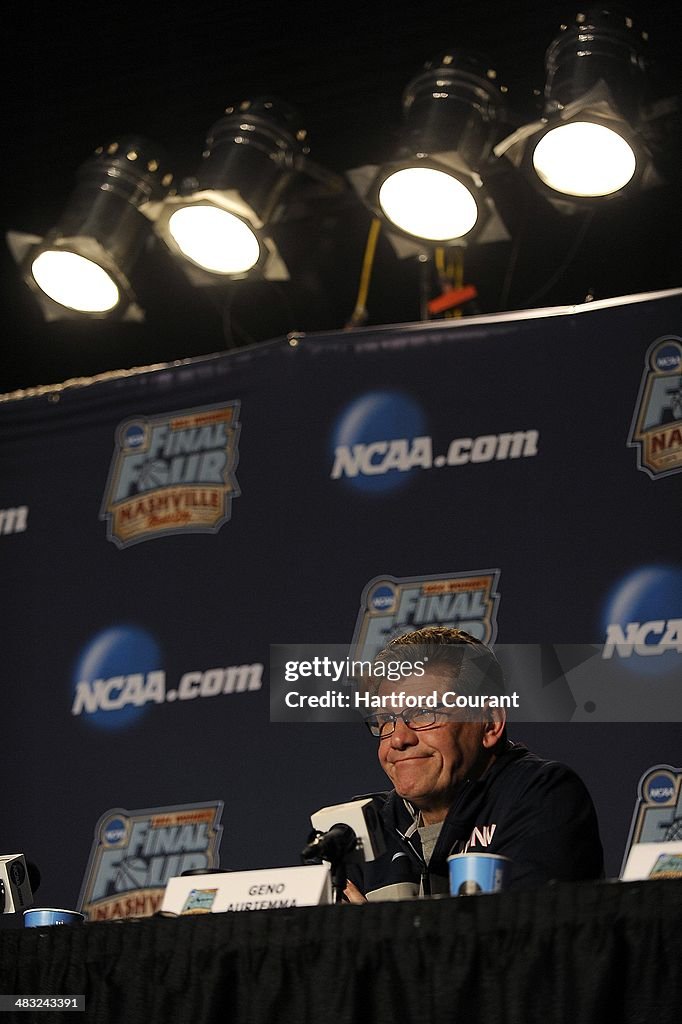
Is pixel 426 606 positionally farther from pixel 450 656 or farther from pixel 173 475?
pixel 450 656

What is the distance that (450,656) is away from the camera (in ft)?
7.40

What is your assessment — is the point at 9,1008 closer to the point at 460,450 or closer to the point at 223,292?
the point at 460,450

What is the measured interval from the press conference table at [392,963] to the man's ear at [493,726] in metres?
0.80

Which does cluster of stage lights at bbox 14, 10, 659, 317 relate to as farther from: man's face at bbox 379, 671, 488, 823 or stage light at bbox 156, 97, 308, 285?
man's face at bbox 379, 671, 488, 823

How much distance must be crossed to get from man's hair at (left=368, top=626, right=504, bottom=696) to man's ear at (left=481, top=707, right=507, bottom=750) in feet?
0.10

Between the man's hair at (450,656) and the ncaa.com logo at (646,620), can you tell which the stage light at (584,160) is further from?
the man's hair at (450,656)

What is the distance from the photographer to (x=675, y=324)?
3.14 meters

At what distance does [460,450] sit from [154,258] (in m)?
1.11

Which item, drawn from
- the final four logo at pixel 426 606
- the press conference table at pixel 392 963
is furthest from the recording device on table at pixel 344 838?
the final four logo at pixel 426 606

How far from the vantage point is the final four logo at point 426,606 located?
3.10 metres

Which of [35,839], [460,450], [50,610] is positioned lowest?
[35,839]

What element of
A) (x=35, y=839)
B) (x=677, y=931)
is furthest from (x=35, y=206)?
(x=677, y=931)

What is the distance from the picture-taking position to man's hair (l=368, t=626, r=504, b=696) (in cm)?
225

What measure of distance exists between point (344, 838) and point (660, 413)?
5.32ft
